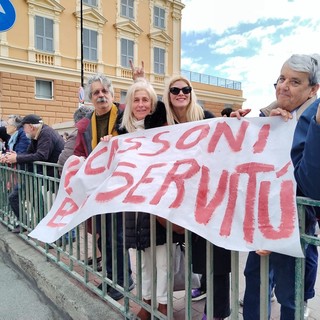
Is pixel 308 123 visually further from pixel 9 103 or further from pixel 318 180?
pixel 9 103

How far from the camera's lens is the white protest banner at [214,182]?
1.38 m

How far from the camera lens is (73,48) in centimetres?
1986

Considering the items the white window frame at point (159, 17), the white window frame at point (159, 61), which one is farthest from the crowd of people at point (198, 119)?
the white window frame at point (159, 17)

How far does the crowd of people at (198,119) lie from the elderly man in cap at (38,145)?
0.50 metres

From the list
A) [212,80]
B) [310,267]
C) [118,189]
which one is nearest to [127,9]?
[212,80]

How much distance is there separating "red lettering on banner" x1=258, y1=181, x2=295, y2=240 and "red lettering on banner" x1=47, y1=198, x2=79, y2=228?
1.36m

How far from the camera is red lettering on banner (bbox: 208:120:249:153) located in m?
1.67

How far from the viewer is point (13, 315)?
101 inches

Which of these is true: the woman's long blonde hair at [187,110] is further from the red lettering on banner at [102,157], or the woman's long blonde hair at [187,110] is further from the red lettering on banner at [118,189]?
the red lettering on banner at [118,189]

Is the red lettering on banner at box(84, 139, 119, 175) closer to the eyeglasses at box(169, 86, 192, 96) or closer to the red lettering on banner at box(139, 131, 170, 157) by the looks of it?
the red lettering on banner at box(139, 131, 170, 157)

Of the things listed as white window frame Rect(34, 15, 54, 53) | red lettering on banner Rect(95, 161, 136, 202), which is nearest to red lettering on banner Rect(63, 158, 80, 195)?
red lettering on banner Rect(95, 161, 136, 202)

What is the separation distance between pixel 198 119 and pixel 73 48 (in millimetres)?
19583

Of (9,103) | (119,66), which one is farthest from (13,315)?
(119,66)

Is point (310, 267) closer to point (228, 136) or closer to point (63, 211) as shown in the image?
point (228, 136)
